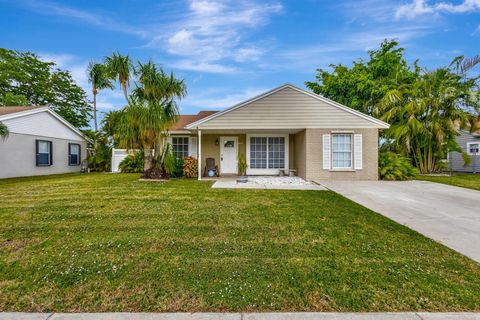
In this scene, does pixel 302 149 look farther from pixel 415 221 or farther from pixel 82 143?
pixel 82 143

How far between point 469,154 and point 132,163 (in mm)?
25824

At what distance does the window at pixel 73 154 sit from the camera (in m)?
17.5

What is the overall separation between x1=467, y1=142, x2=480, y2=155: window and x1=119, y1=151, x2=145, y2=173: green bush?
25.1 m

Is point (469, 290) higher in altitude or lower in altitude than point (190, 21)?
lower

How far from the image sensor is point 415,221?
5.29m

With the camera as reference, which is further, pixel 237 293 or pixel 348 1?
pixel 348 1

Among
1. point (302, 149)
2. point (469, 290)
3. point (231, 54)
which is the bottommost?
point (469, 290)

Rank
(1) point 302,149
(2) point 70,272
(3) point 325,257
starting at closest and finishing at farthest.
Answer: (2) point 70,272 → (3) point 325,257 → (1) point 302,149

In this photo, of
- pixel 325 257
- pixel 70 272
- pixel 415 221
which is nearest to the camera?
pixel 70 272

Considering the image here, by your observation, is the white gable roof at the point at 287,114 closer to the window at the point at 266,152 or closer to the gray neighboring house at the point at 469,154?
the window at the point at 266,152

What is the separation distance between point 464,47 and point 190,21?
64.2ft

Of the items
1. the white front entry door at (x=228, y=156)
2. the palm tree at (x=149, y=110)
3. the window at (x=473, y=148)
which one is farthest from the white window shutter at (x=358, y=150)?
the window at (x=473, y=148)

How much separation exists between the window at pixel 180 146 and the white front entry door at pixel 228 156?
2.32m

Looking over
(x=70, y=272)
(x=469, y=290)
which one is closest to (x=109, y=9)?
(x=70, y=272)
